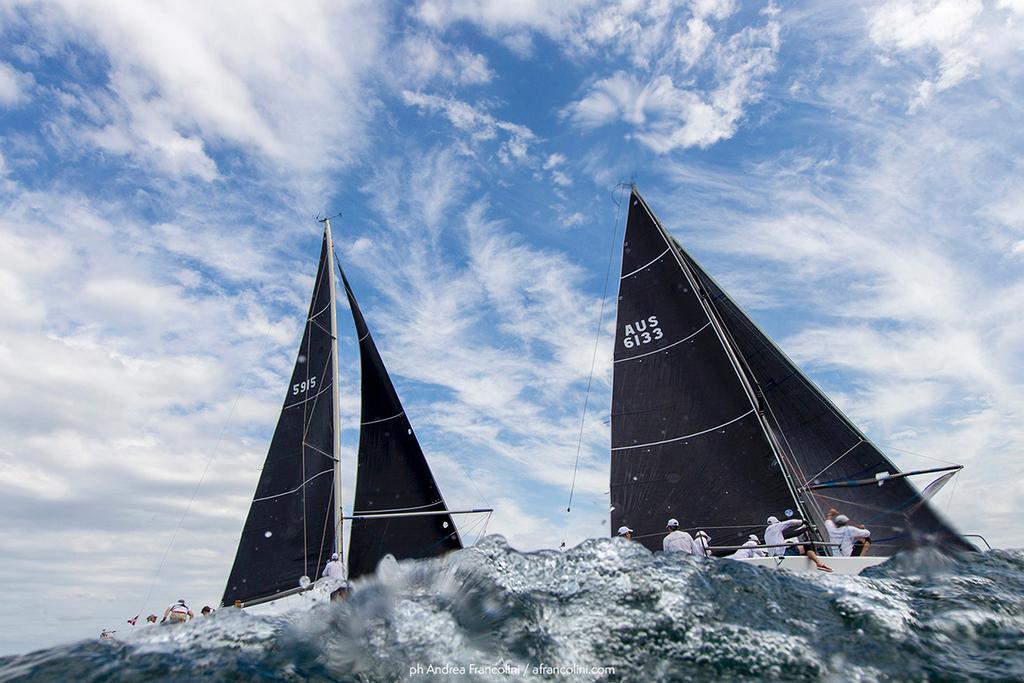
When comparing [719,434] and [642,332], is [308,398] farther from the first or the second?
[719,434]

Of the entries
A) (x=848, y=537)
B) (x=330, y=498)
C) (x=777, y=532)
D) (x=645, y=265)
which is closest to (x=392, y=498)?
(x=330, y=498)

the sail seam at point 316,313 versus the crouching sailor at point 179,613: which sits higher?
the sail seam at point 316,313

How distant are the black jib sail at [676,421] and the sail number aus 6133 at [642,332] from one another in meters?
0.03

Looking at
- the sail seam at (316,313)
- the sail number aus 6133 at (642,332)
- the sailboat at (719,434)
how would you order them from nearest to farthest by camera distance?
1. the sailboat at (719,434)
2. the sail number aus 6133 at (642,332)
3. the sail seam at (316,313)

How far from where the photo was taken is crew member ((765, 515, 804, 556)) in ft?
37.8

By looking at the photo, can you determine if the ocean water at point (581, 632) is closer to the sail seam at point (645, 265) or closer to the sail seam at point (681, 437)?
the sail seam at point (681, 437)

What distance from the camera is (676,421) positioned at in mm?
15023

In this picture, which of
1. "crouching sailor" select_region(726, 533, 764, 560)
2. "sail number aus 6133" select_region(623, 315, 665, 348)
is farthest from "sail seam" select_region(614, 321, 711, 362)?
"crouching sailor" select_region(726, 533, 764, 560)

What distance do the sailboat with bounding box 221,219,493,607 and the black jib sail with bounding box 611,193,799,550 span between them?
521 cm

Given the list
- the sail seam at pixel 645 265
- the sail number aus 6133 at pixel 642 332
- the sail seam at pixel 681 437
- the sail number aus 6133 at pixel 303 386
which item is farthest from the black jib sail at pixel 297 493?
the sail seam at pixel 645 265

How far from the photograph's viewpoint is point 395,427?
1969 cm

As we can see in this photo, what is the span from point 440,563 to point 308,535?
45.7 ft

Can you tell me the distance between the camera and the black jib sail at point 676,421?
13727mm

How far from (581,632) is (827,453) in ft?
37.3
